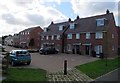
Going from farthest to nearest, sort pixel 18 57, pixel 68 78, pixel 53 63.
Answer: pixel 53 63 → pixel 18 57 → pixel 68 78

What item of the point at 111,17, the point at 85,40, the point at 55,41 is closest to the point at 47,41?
the point at 55,41

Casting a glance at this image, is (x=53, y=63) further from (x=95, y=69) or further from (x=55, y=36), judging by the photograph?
(x=55, y=36)

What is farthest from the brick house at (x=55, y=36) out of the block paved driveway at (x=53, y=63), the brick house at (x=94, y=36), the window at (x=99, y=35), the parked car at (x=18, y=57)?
the parked car at (x=18, y=57)

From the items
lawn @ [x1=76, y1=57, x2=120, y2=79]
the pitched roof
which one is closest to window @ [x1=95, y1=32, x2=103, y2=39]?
the pitched roof

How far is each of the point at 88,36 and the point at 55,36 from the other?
13.4 m

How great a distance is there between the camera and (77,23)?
49.5 metres

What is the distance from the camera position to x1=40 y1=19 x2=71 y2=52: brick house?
170 feet

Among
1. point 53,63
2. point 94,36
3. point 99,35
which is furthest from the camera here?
point 94,36

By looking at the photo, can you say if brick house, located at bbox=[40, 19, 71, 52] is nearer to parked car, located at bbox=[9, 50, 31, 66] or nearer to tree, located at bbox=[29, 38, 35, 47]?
tree, located at bbox=[29, 38, 35, 47]

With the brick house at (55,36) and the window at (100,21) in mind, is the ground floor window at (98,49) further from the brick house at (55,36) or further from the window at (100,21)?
the brick house at (55,36)

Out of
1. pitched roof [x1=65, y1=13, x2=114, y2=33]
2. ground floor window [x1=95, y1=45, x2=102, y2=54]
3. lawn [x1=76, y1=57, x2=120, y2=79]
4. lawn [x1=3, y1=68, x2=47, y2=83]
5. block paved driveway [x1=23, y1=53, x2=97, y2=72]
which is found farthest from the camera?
pitched roof [x1=65, y1=13, x2=114, y2=33]

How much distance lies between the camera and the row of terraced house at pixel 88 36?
4012 centimetres

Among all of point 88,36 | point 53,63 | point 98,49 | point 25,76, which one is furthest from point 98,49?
point 25,76

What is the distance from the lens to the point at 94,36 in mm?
41688
